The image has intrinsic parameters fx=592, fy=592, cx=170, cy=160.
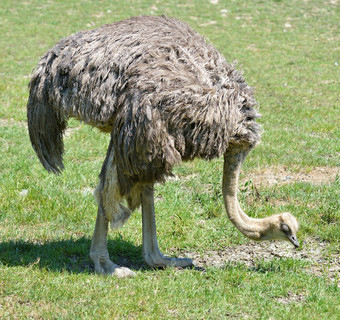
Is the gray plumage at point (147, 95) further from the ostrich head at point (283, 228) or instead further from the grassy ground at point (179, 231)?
the grassy ground at point (179, 231)

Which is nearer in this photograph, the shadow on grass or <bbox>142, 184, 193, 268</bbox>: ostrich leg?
the shadow on grass

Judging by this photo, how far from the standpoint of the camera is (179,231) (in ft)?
17.2

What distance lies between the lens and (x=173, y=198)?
590 cm

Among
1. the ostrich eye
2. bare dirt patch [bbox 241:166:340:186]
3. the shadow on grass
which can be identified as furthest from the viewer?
bare dirt patch [bbox 241:166:340:186]

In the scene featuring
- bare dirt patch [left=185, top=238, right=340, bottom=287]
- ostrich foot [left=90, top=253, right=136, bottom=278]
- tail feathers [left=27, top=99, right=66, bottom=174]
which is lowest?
bare dirt patch [left=185, top=238, right=340, bottom=287]

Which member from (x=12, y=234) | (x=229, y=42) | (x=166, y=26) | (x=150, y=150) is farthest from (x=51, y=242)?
(x=229, y=42)

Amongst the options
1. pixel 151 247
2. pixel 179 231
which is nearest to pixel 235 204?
pixel 151 247

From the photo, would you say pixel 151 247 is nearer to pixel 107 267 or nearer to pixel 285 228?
pixel 107 267

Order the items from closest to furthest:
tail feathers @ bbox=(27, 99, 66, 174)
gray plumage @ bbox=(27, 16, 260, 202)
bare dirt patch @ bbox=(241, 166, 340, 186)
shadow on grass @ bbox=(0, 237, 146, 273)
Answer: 1. gray plumage @ bbox=(27, 16, 260, 202)
2. tail feathers @ bbox=(27, 99, 66, 174)
3. shadow on grass @ bbox=(0, 237, 146, 273)
4. bare dirt patch @ bbox=(241, 166, 340, 186)

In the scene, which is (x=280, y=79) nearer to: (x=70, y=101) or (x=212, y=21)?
(x=212, y=21)

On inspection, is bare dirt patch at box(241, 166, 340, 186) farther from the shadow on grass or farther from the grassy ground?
the shadow on grass

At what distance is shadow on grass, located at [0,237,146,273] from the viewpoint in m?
4.52

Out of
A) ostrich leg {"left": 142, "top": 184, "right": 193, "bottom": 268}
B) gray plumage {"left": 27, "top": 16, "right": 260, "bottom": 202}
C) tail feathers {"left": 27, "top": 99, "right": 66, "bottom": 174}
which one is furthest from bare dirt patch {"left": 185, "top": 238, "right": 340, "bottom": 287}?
tail feathers {"left": 27, "top": 99, "right": 66, "bottom": 174}

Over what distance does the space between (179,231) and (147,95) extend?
1.73 m
